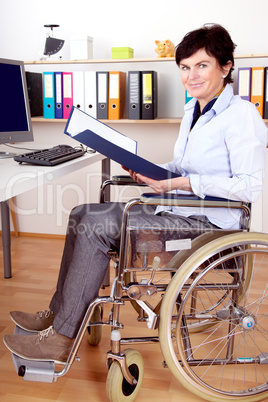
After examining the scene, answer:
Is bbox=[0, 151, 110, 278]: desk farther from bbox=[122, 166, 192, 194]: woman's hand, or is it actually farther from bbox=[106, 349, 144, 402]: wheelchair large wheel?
bbox=[106, 349, 144, 402]: wheelchair large wheel

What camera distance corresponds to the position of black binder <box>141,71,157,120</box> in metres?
2.60

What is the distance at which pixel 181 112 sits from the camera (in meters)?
2.82

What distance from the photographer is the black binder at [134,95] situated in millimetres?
2609

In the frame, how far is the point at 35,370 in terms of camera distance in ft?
4.47

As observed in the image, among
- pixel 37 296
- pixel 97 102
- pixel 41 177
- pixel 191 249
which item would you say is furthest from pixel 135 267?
pixel 97 102

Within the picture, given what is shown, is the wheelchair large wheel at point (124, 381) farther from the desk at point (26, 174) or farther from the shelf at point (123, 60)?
the shelf at point (123, 60)

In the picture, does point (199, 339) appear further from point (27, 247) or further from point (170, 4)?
point (170, 4)

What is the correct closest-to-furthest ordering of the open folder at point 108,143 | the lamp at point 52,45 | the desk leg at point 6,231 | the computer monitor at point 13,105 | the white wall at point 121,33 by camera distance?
the open folder at point 108,143, the computer monitor at point 13,105, the desk leg at point 6,231, the white wall at point 121,33, the lamp at point 52,45

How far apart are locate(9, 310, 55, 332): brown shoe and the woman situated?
7cm

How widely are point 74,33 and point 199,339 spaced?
2027mm

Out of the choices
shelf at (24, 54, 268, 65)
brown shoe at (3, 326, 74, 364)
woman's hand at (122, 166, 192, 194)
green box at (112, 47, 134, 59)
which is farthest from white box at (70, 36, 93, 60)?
brown shoe at (3, 326, 74, 364)

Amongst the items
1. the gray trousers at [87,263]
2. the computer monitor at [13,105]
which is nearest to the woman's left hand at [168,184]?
the gray trousers at [87,263]

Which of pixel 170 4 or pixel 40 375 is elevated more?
pixel 170 4

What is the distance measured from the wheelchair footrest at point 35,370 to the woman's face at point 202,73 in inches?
38.7
